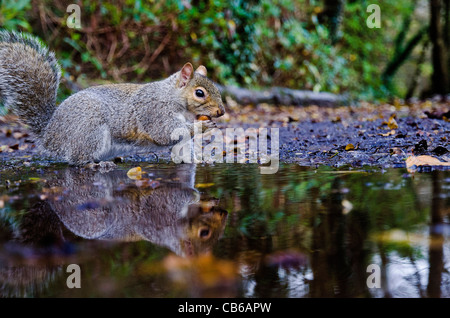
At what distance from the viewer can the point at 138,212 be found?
2.46 m

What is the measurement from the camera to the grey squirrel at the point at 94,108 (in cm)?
393

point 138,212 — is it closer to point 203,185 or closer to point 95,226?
point 95,226

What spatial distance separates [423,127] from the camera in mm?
5098

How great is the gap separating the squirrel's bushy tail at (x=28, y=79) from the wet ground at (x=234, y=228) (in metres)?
0.45

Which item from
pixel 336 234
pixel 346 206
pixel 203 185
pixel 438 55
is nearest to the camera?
pixel 336 234

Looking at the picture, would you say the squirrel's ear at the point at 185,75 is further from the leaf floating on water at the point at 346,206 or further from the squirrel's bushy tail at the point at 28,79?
the leaf floating on water at the point at 346,206

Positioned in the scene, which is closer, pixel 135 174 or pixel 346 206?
pixel 346 206

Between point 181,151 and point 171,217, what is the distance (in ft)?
6.08

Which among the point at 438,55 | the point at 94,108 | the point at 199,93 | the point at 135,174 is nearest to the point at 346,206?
the point at 135,174

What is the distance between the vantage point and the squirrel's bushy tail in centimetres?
394

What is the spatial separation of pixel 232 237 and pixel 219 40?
8.29 m

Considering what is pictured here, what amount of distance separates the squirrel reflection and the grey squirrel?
581mm

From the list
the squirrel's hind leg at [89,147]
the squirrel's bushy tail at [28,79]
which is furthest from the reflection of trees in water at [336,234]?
the squirrel's bushy tail at [28,79]

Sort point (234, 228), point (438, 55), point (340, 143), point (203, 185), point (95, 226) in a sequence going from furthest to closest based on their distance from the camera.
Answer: point (438, 55), point (340, 143), point (203, 185), point (95, 226), point (234, 228)
